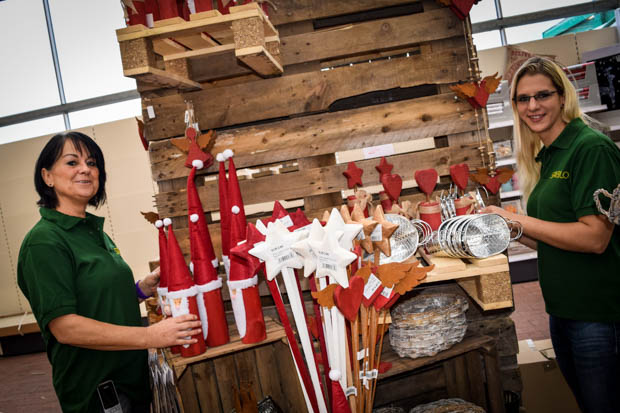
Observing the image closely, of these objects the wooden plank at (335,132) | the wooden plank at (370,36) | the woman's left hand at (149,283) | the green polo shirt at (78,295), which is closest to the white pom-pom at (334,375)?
the green polo shirt at (78,295)

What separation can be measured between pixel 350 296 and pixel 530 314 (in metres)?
4.02

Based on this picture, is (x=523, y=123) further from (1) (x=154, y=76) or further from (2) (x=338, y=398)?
(1) (x=154, y=76)

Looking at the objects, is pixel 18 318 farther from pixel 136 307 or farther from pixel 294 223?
pixel 294 223

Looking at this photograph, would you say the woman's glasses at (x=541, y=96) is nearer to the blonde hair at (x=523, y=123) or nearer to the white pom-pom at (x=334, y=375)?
the blonde hair at (x=523, y=123)

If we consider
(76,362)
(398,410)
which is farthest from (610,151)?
(76,362)

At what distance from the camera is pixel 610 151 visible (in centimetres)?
152

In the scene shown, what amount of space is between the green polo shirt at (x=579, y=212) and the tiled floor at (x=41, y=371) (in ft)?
8.43

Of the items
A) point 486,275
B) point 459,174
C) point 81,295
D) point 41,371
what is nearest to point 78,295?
point 81,295

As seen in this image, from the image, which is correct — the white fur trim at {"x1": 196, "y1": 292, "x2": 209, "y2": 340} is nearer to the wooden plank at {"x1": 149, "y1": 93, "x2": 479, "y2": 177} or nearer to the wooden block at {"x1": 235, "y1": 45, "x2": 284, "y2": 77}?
the wooden plank at {"x1": 149, "y1": 93, "x2": 479, "y2": 177}

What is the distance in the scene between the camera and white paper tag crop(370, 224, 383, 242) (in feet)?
4.06

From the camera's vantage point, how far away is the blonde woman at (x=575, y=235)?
1.51 meters

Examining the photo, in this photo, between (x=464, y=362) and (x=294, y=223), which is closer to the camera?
(x=294, y=223)

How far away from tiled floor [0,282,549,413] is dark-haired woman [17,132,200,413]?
129 inches

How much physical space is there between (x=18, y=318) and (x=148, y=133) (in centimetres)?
537
